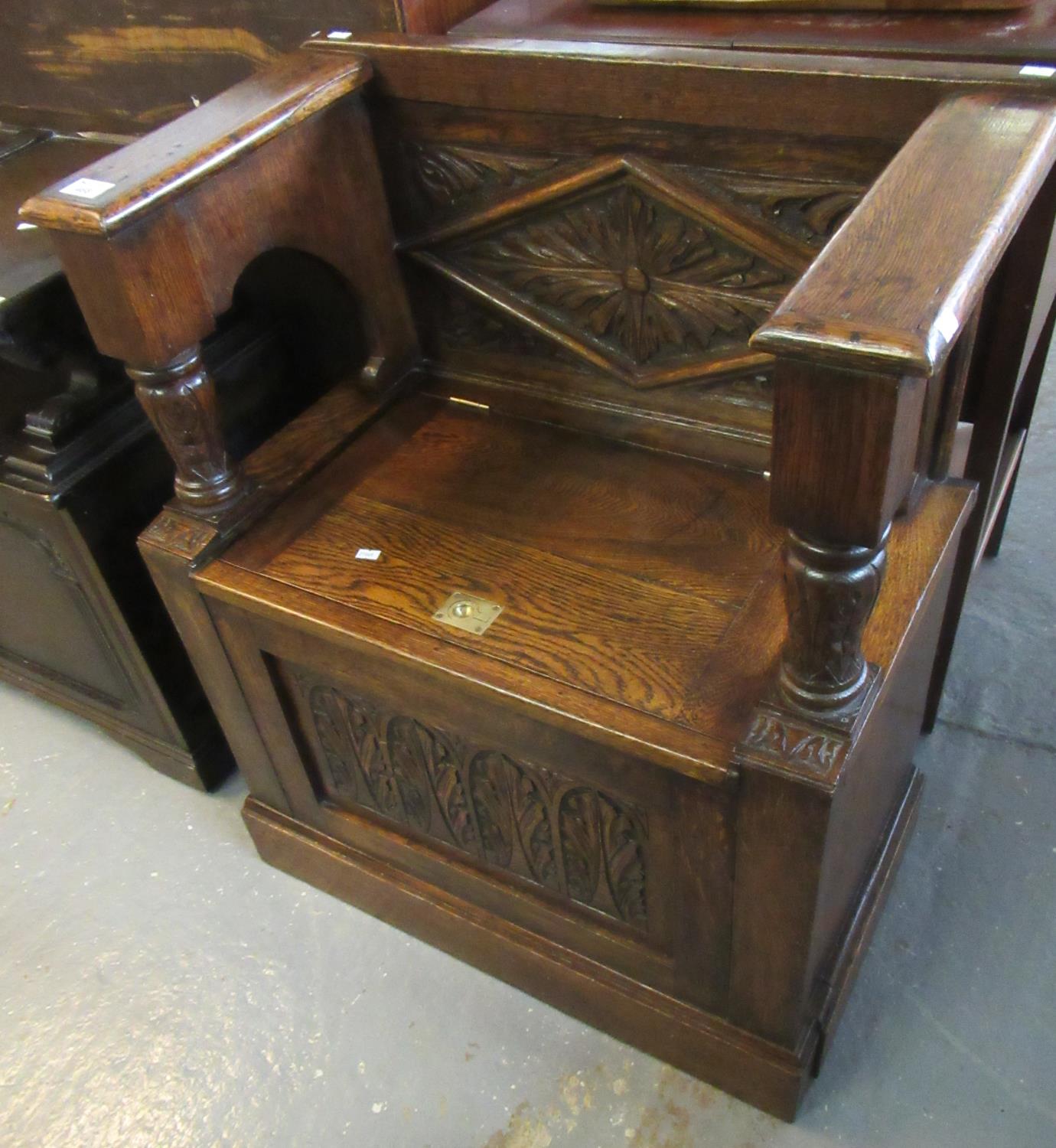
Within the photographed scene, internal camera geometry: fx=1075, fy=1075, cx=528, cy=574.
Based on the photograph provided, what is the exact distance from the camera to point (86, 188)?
1.14 m

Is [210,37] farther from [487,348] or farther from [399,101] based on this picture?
[487,348]

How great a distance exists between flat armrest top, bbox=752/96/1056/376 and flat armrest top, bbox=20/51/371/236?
701 millimetres

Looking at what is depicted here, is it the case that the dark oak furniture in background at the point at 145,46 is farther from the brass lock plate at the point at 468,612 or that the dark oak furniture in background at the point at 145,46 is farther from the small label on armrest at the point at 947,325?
the small label on armrest at the point at 947,325

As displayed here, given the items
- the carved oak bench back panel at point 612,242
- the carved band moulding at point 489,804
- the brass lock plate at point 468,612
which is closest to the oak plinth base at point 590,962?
the carved band moulding at point 489,804

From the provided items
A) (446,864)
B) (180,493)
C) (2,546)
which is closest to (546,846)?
(446,864)

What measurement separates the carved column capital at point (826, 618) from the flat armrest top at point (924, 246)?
0.19 meters

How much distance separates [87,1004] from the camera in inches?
63.6

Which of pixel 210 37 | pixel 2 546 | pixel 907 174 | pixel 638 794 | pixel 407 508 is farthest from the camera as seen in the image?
pixel 2 546

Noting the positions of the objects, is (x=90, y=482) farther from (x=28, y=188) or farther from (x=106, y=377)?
(x=28, y=188)

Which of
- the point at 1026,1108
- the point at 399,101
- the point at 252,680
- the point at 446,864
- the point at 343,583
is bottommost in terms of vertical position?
the point at 1026,1108

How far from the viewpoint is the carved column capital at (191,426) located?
1.27 metres

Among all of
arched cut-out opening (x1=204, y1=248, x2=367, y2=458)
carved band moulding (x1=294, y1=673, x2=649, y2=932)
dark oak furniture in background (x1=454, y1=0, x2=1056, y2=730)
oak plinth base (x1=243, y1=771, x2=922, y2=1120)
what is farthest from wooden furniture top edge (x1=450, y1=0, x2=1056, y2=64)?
oak plinth base (x1=243, y1=771, x2=922, y2=1120)

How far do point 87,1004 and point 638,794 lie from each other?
98 centimetres

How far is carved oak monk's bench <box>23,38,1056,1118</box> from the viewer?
108 cm
